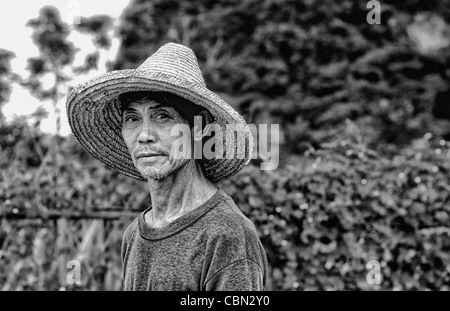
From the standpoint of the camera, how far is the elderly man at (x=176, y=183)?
2021mm

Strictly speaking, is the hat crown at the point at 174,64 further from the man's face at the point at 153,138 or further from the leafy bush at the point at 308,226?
the leafy bush at the point at 308,226

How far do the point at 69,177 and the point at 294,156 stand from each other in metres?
7.56

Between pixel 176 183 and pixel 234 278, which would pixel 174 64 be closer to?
pixel 176 183

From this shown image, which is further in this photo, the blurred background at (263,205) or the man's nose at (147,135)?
the blurred background at (263,205)

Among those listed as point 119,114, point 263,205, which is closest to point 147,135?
point 119,114

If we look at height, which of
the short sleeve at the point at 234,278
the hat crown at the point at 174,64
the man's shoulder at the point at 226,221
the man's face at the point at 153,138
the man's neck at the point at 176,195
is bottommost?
the short sleeve at the point at 234,278

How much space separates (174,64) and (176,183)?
40 cm

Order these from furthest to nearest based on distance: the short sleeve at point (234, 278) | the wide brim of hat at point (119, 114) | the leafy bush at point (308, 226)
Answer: the leafy bush at point (308, 226)
the wide brim of hat at point (119, 114)
the short sleeve at point (234, 278)

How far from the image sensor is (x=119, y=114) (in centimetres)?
243

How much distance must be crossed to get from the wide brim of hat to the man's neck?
16 centimetres

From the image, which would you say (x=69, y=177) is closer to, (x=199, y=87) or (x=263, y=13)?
(x=199, y=87)

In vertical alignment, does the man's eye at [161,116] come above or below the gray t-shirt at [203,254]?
above

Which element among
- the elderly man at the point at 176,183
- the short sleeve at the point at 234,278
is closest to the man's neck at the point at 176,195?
the elderly man at the point at 176,183

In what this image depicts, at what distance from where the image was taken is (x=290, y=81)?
43.1 feet
